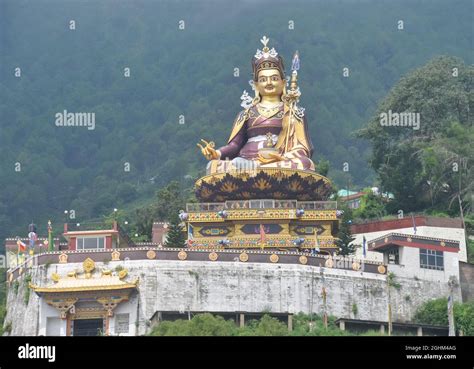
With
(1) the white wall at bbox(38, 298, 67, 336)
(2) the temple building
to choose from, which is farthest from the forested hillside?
(1) the white wall at bbox(38, 298, 67, 336)

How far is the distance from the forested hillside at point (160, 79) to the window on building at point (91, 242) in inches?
1737

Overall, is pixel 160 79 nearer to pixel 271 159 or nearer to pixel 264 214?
pixel 271 159

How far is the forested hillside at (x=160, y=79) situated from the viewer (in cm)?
8988

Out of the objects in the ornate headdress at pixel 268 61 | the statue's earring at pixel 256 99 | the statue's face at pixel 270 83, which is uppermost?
the ornate headdress at pixel 268 61

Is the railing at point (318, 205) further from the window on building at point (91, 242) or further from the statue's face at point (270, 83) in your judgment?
the window on building at point (91, 242)

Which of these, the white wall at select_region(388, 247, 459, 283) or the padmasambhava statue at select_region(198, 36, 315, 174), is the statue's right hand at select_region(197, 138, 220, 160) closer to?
the padmasambhava statue at select_region(198, 36, 315, 174)

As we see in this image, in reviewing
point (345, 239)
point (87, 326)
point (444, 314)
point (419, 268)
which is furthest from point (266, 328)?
point (345, 239)

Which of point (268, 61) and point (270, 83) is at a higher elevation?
point (268, 61)

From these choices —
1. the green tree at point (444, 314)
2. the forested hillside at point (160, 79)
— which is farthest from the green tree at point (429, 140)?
the forested hillside at point (160, 79)

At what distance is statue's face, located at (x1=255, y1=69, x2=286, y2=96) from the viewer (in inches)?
1619

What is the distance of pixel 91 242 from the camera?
35000 mm

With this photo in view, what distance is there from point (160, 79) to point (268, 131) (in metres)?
67.3

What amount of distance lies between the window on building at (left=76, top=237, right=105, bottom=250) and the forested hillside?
44.1m
